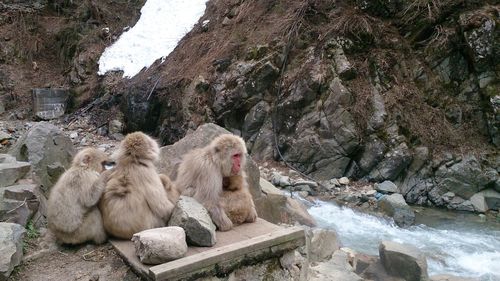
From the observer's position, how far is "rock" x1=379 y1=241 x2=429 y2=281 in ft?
16.7

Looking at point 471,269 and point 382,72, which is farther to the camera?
point 382,72

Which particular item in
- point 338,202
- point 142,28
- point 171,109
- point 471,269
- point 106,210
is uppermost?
point 142,28

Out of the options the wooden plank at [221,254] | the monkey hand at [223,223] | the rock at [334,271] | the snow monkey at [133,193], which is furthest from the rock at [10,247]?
the rock at [334,271]

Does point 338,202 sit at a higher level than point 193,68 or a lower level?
lower

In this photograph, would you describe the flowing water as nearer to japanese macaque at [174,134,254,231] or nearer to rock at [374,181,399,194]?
rock at [374,181,399,194]

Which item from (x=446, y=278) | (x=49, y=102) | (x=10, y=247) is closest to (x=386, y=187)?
(x=446, y=278)

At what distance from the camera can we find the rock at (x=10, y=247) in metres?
2.75

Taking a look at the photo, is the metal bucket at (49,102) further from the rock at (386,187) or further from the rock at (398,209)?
the rock at (398,209)

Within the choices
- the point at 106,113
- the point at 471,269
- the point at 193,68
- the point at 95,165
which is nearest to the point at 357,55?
the point at 193,68

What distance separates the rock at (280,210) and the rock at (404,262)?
1270 millimetres

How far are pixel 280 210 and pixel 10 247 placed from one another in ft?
11.9

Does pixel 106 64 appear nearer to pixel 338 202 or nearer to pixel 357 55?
pixel 357 55

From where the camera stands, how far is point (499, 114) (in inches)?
340

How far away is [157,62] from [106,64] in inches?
76.9
